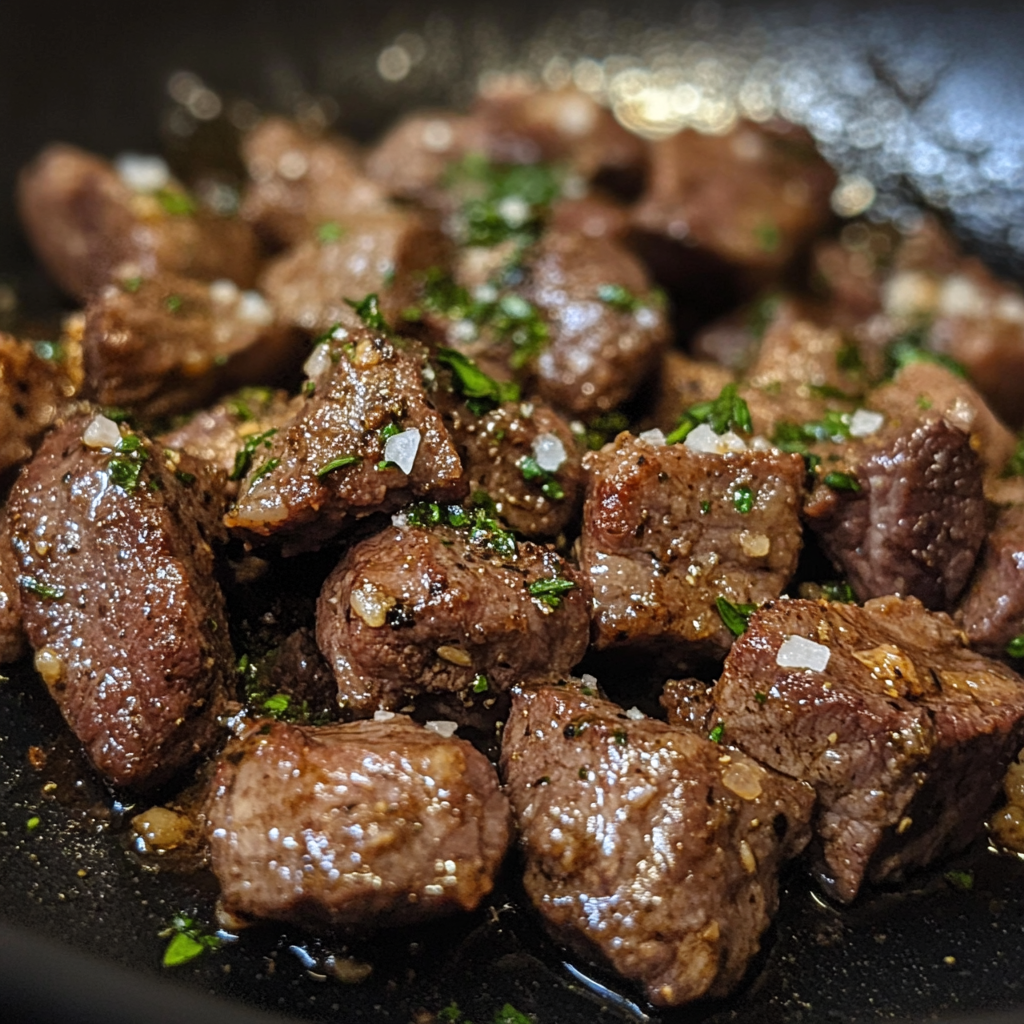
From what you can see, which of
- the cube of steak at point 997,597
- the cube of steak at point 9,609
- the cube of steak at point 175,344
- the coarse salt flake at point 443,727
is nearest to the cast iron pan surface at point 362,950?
the cube of steak at point 9,609

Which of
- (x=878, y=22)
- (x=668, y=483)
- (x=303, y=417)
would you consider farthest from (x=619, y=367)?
(x=878, y=22)

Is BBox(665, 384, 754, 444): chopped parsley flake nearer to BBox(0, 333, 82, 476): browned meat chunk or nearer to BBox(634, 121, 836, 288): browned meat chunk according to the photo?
BBox(634, 121, 836, 288): browned meat chunk

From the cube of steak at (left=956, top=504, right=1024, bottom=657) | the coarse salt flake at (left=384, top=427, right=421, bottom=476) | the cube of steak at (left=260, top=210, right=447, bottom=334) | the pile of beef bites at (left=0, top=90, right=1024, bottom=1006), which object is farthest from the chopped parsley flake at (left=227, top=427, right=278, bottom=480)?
the cube of steak at (left=956, top=504, right=1024, bottom=657)

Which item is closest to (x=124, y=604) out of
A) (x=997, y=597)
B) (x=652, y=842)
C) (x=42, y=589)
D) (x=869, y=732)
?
(x=42, y=589)

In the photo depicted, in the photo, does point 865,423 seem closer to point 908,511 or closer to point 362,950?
point 908,511

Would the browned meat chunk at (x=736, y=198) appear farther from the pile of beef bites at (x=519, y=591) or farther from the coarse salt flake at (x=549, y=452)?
the coarse salt flake at (x=549, y=452)

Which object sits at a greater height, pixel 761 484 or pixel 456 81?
pixel 456 81

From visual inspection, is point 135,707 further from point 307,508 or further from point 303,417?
point 303,417
